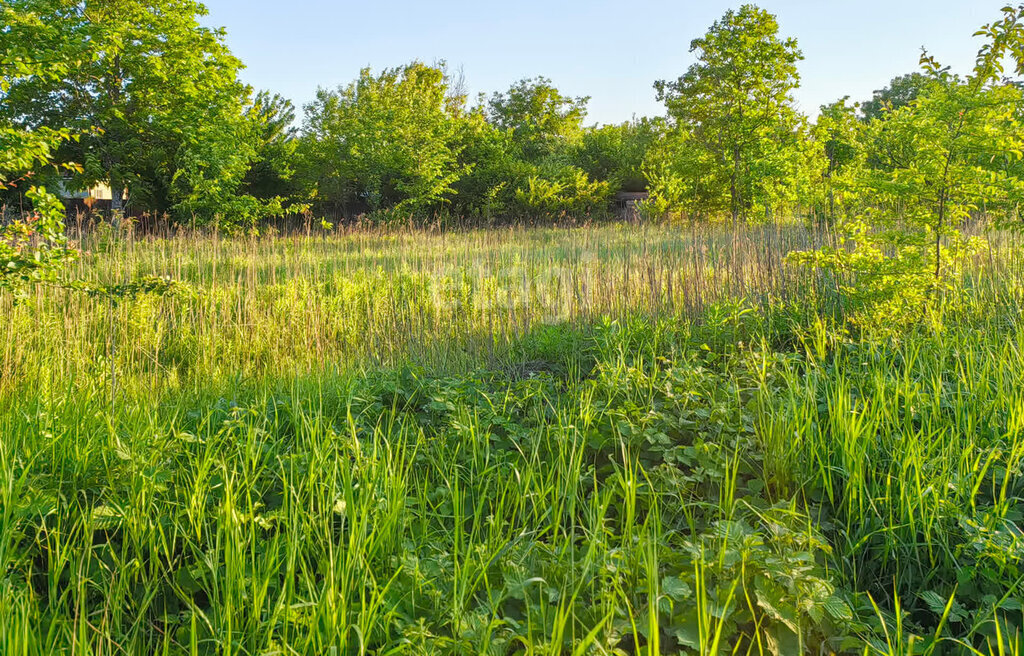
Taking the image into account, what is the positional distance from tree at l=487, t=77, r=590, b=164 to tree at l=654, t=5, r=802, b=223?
12.7 meters

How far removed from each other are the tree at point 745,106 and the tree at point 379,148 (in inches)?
369

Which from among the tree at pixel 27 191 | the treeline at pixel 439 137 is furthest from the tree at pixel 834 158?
the tree at pixel 27 191

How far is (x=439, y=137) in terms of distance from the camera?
2073 centimetres

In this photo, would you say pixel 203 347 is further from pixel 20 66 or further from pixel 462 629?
pixel 462 629

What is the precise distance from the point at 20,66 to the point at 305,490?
251 centimetres

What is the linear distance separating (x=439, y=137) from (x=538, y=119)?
9.02 m

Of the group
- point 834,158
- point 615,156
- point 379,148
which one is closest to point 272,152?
point 379,148

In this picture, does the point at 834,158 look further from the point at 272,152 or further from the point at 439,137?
the point at 272,152

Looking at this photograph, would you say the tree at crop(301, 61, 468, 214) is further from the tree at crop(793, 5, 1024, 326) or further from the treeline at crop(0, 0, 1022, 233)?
the tree at crop(793, 5, 1024, 326)

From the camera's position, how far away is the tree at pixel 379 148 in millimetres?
20000

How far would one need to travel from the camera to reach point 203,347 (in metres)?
4.29

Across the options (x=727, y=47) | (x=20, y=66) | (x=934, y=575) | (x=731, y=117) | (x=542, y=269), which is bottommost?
(x=934, y=575)

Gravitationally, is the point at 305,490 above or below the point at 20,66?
below

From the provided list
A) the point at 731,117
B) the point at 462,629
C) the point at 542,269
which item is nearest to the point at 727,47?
the point at 731,117
